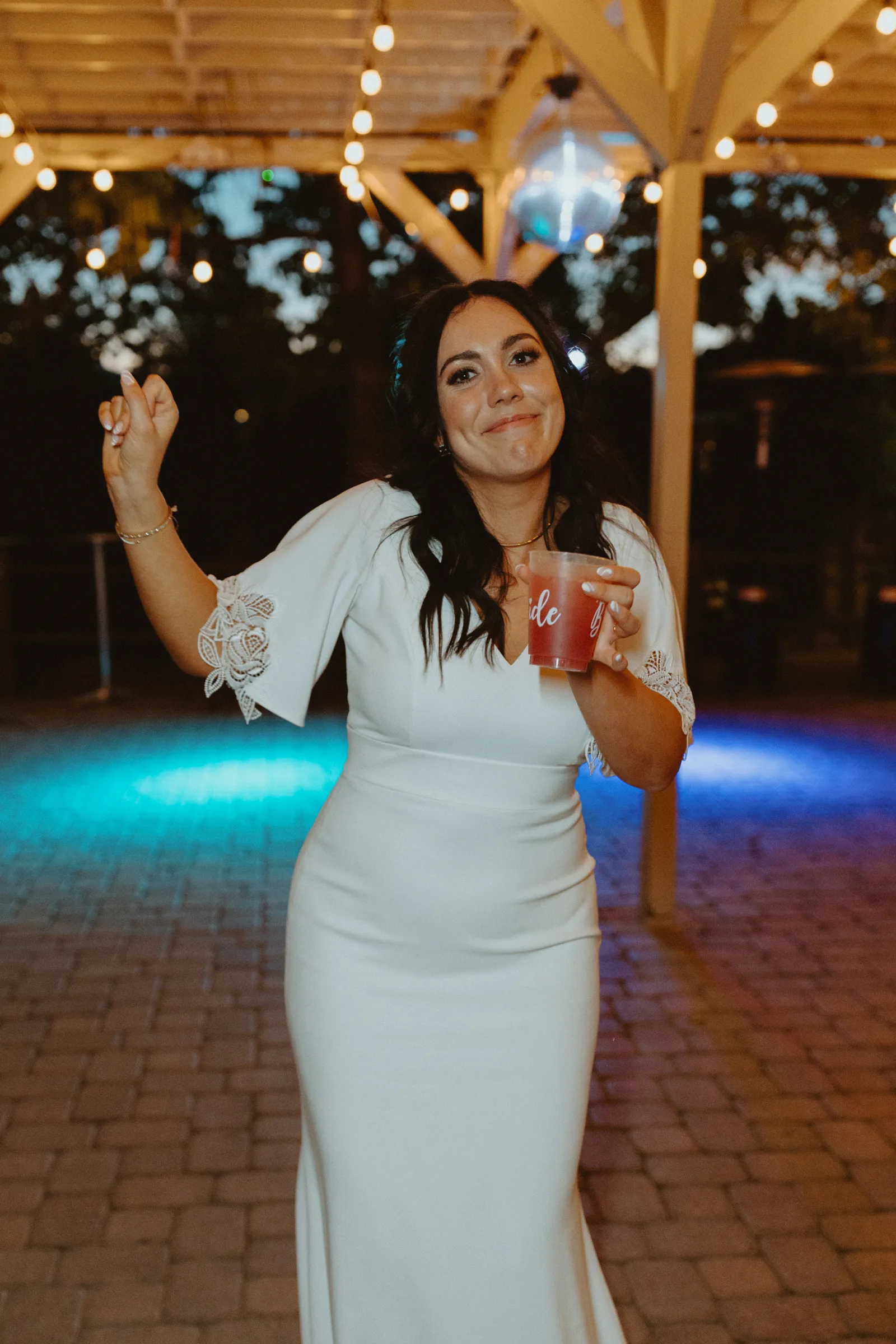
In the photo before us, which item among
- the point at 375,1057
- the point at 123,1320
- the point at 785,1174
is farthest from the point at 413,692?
the point at 785,1174

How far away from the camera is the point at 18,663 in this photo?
1168 centimetres

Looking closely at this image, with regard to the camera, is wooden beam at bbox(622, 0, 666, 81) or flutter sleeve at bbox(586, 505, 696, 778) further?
wooden beam at bbox(622, 0, 666, 81)

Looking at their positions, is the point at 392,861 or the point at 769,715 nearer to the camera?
the point at 392,861

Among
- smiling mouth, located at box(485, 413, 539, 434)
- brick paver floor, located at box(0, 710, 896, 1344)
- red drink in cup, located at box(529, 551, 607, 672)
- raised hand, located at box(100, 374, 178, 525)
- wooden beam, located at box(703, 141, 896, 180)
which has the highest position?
wooden beam, located at box(703, 141, 896, 180)

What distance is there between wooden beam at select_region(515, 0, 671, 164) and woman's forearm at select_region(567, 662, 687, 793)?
3.09 metres

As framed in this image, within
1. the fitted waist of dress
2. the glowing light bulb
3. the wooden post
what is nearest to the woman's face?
the fitted waist of dress

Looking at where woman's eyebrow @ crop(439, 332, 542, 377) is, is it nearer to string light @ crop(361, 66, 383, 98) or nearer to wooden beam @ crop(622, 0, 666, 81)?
wooden beam @ crop(622, 0, 666, 81)

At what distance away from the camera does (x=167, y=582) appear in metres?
1.87

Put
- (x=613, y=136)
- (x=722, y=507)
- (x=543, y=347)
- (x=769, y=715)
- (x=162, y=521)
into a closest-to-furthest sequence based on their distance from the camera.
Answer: (x=162, y=521) < (x=543, y=347) < (x=613, y=136) < (x=769, y=715) < (x=722, y=507)

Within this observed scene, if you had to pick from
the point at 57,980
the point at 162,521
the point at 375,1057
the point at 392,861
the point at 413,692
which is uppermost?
the point at 162,521

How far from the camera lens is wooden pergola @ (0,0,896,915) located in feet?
14.4

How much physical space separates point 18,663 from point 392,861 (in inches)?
417

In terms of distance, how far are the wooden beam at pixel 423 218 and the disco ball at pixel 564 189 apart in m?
2.63

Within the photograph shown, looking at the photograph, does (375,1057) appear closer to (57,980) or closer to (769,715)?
(57,980)
